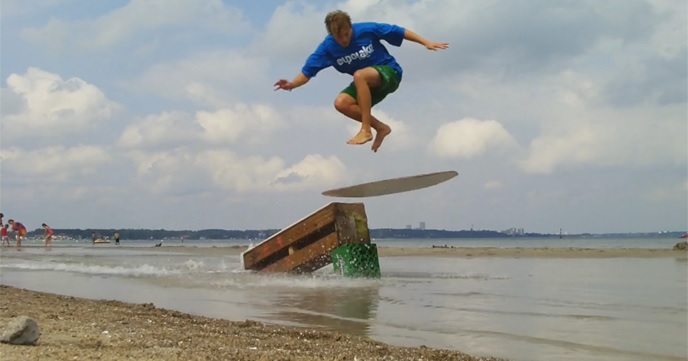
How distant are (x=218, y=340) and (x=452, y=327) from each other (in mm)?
3155

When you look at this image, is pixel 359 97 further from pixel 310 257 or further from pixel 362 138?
pixel 310 257

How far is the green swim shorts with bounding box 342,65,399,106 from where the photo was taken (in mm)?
5777

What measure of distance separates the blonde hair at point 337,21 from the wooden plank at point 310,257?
998 centimetres

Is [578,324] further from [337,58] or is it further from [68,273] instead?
[68,273]

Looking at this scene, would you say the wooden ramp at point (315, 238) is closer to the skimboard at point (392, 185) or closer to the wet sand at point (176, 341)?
the wet sand at point (176, 341)

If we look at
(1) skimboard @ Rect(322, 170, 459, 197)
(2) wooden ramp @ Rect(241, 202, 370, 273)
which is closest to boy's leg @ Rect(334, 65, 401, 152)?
(1) skimboard @ Rect(322, 170, 459, 197)

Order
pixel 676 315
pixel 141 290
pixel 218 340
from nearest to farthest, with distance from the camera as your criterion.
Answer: pixel 218 340
pixel 676 315
pixel 141 290

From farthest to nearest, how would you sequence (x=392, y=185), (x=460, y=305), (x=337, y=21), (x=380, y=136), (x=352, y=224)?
(x=352, y=224), (x=460, y=305), (x=392, y=185), (x=380, y=136), (x=337, y=21)

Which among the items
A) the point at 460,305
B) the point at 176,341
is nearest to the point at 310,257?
the point at 460,305

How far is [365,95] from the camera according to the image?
5730mm

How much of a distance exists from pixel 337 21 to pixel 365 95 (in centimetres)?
68

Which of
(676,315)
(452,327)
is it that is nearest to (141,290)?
(452,327)

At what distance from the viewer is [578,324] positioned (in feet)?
27.6

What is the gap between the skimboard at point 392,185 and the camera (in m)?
7.42
